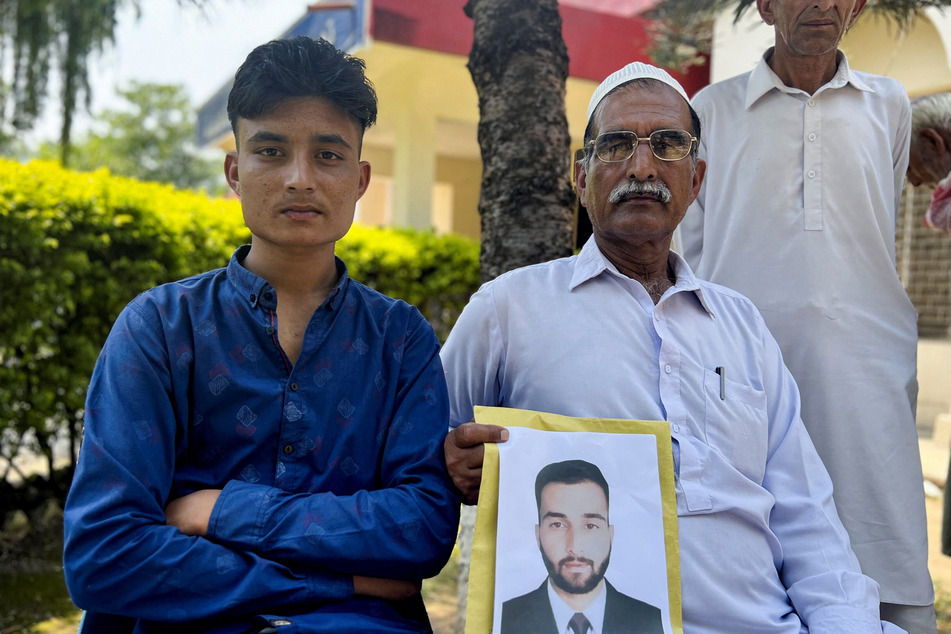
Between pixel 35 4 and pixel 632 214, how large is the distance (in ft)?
35.5

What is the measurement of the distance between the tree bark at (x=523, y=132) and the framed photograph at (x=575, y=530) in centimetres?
143

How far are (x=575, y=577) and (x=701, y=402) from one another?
599 mm

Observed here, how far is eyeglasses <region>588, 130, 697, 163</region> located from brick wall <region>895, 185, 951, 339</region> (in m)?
7.68

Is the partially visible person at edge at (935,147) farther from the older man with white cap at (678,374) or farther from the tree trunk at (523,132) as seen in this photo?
the tree trunk at (523,132)

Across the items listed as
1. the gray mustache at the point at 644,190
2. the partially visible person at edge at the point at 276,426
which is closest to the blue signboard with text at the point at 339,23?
the partially visible person at edge at the point at 276,426

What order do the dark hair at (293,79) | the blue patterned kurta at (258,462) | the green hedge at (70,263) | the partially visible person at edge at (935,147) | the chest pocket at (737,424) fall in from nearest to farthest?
the blue patterned kurta at (258,462) → the dark hair at (293,79) → the chest pocket at (737,424) → the partially visible person at edge at (935,147) → the green hedge at (70,263)

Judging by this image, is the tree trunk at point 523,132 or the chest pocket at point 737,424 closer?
the chest pocket at point 737,424

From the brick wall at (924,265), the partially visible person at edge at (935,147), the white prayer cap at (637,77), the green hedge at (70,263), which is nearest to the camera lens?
the white prayer cap at (637,77)

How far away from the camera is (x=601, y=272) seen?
86.2 inches

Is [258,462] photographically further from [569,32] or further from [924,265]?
[924,265]

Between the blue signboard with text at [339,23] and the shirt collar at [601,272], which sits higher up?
the blue signboard with text at [339,23]

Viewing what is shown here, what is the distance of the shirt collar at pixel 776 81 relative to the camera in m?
2.58

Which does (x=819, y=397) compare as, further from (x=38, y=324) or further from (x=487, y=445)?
(x=38, y=324)

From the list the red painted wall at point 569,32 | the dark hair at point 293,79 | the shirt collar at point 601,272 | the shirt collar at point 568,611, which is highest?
the red painted wall at point 569,32
